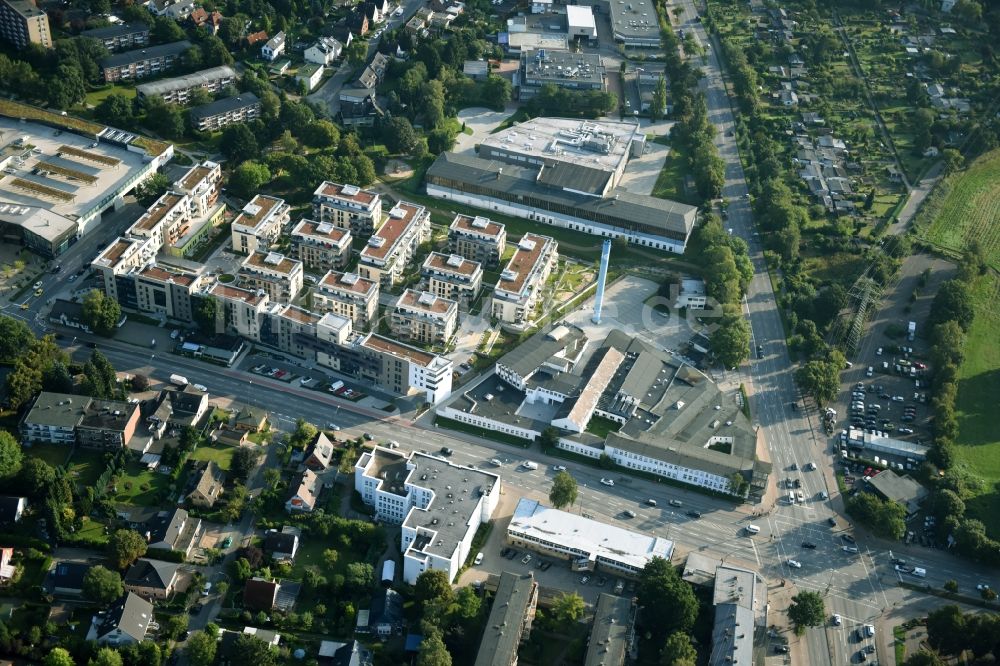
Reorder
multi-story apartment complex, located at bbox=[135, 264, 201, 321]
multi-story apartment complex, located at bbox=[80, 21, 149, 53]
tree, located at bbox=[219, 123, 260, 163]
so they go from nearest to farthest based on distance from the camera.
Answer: multi-story apartment complex, located at bbox=[135, 264, 201, 321]
tree, located at bbox=[219, 123, 260, 163]
multi-story apartment complex, located at bbox=[80, 21, 149, 53]

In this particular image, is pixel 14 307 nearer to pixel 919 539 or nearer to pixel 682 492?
pixel 682 492

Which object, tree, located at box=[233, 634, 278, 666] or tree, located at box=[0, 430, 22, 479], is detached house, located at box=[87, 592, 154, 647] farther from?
tree, located at box=[0, 430, 22, 479]

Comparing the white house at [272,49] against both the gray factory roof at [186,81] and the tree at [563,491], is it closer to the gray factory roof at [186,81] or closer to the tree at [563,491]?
the gray factory roof at [186,81]

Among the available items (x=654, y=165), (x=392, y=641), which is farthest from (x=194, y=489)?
(x=654, y=165)

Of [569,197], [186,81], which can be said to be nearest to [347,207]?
[569,197]

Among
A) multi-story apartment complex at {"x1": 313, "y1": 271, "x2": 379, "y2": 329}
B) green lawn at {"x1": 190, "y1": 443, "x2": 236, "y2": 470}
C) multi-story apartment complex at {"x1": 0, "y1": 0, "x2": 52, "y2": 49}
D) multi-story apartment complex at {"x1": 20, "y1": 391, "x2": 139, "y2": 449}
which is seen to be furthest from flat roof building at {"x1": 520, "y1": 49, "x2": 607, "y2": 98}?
multi-story apartment complex at {"x1": 20, "y1": 391, "x2": 139, "y2": 449}

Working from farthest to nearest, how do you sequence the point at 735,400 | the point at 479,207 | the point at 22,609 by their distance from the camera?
the point at 479,207 < the point at 735,400 < the point at 22,609
